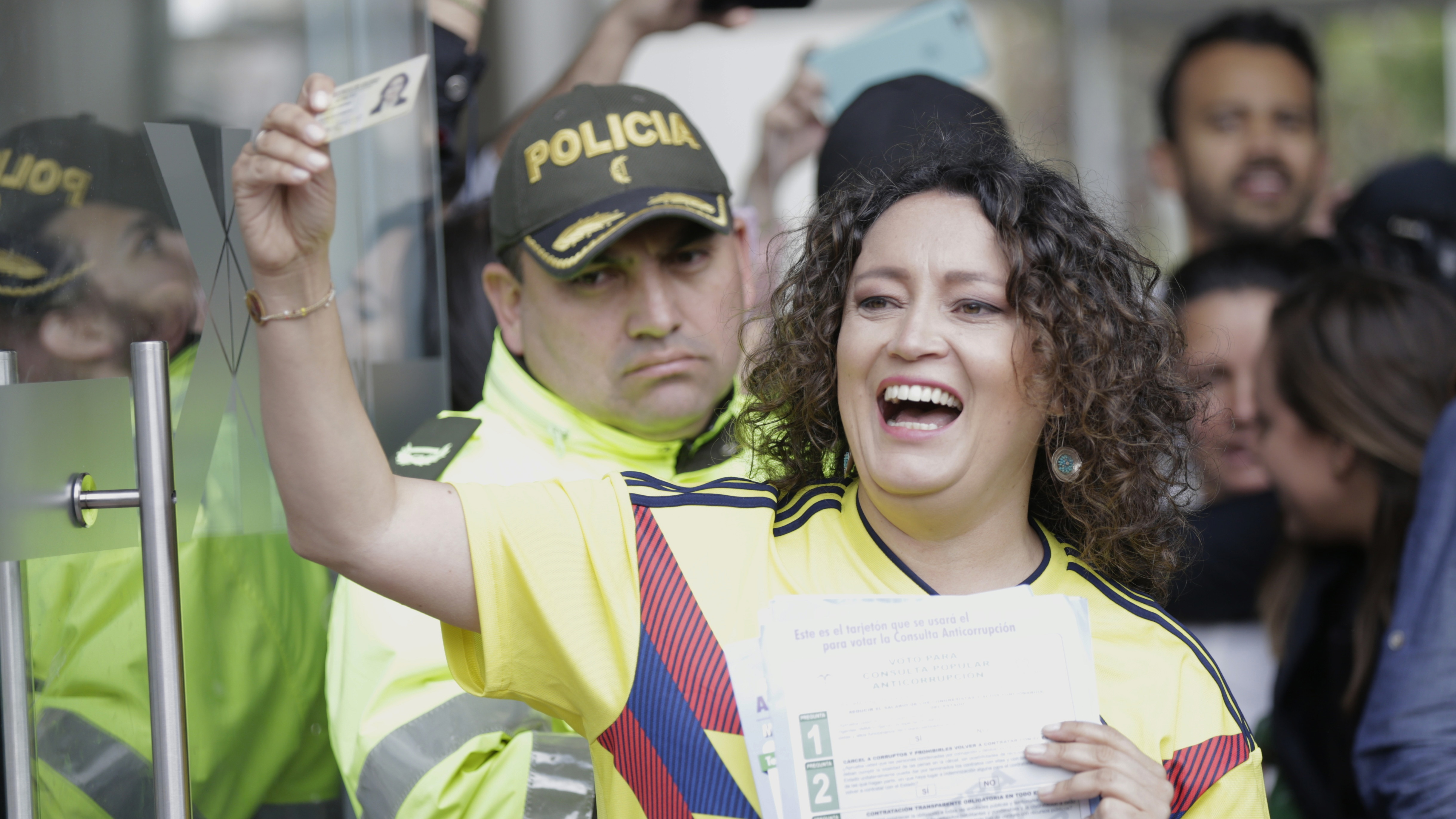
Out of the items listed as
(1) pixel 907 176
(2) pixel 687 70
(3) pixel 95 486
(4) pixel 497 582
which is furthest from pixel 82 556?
(2) pixel 687 70

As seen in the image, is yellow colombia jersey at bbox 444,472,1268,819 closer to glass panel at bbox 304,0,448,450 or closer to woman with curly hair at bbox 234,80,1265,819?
woman with curly hair at bbox 234,80,1265,819

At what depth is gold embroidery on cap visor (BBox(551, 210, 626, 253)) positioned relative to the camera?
6.24 ft

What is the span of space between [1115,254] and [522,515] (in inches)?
31.7

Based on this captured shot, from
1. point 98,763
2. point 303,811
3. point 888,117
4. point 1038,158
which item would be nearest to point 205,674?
point 98,763

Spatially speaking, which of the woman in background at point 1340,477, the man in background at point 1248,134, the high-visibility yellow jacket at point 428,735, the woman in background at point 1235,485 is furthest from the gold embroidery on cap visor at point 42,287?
the man in background at point 1248,134

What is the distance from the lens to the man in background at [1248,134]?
14.1 feet

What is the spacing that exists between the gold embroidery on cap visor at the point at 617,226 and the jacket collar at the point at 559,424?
200mm

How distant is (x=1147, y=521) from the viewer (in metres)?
1.53

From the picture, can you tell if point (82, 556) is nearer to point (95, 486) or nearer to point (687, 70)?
point (95, 486)

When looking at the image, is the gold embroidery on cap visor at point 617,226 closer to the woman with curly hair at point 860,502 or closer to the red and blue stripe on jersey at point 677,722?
the woman with curly hair at point 860,502

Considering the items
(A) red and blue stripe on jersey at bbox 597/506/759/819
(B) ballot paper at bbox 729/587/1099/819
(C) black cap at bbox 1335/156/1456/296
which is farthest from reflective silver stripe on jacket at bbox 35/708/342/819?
(C) black cap at bbox 1335/156/1456/296

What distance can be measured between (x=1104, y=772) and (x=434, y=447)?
109 centimetres

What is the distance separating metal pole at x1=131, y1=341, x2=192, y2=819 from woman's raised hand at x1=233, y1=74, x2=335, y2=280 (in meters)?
0.19

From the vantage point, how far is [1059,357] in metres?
1.43
